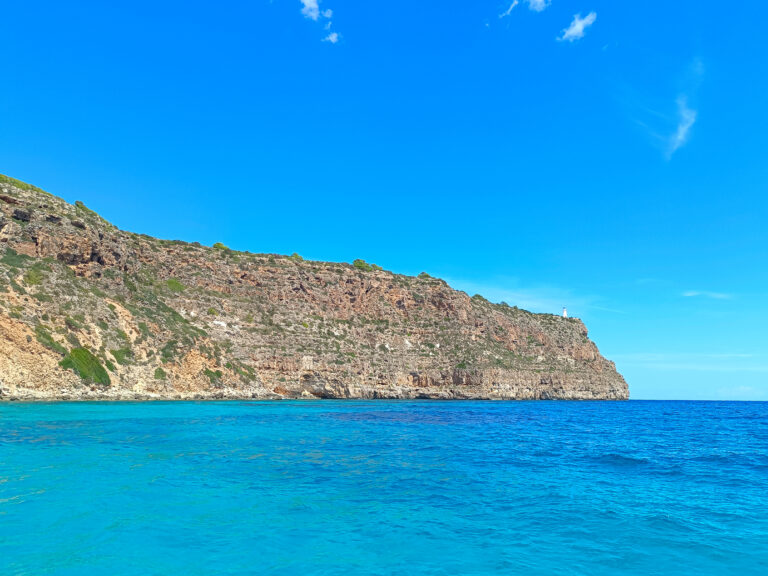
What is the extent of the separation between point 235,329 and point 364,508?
7704 cm

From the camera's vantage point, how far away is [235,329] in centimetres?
8569

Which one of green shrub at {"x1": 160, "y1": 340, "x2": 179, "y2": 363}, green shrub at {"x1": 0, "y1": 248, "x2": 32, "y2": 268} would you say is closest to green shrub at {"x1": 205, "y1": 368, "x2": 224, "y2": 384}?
green shrub at {"x1": 160, "y1": 340, "x2": 179, "y2": 363}

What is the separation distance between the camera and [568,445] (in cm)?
2881

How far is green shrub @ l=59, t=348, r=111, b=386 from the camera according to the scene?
5188 centimetres

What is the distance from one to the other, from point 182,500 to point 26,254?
6257cm

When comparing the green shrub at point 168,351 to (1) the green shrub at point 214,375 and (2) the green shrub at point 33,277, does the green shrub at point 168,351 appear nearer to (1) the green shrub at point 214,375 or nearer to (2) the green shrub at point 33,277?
(1) the green shrub at point 214,375

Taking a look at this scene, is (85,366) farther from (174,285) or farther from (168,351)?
(174,285)

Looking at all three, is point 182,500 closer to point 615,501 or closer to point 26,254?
point 615,501

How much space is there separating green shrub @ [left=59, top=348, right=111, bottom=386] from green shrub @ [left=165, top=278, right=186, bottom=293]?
32075 mm

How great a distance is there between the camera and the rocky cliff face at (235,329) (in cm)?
5478

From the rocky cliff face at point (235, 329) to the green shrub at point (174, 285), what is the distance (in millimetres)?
305

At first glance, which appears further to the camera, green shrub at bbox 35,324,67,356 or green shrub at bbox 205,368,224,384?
green shrub at bbox 205,368,224,384

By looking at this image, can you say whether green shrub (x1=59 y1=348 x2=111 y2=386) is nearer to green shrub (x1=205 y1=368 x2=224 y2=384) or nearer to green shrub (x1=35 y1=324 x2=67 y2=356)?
green shrub (x1=35 y1=324 x2=67 y2=356)

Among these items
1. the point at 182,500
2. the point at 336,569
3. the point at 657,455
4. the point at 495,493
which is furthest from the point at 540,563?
the point at 657,455
